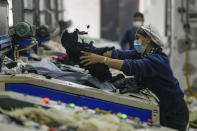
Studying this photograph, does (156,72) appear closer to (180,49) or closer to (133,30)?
(133,30)

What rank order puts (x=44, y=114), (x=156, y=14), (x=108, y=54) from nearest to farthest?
(x=44, y=114) → (x=108, y=54) → (x=156, y=14)

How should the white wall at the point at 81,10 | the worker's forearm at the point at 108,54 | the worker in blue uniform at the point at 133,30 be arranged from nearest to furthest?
1. the worker's forearm at the point at 108,54
2. the worker in blue uniform at the point at 133,30
3. the white wall at the point at 81,10

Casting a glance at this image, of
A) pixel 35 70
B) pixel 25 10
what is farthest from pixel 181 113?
pixel 25 10

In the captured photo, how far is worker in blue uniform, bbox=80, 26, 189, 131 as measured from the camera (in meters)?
3.03

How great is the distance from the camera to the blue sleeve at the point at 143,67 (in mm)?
3018

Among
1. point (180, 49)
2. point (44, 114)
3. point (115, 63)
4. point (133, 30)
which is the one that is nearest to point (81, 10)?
point (133, 30)

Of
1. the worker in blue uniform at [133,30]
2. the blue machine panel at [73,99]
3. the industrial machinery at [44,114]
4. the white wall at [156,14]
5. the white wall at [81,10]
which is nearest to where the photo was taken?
the industrial machinery at [44,114]

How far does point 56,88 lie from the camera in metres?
2.91

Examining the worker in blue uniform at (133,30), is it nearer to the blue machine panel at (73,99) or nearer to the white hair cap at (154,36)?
the white hair cap at (154,36)

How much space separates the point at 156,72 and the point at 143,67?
0.12 meters

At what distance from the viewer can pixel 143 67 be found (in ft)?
9.88

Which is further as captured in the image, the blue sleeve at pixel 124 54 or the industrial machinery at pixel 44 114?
the blue sleeve at pixel 124 54

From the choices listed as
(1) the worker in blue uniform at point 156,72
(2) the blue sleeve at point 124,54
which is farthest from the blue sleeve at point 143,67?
(2) the blue sleeve at point 124,54

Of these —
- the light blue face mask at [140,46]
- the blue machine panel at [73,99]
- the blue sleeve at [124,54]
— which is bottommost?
the blue machine panel at [73,99]
